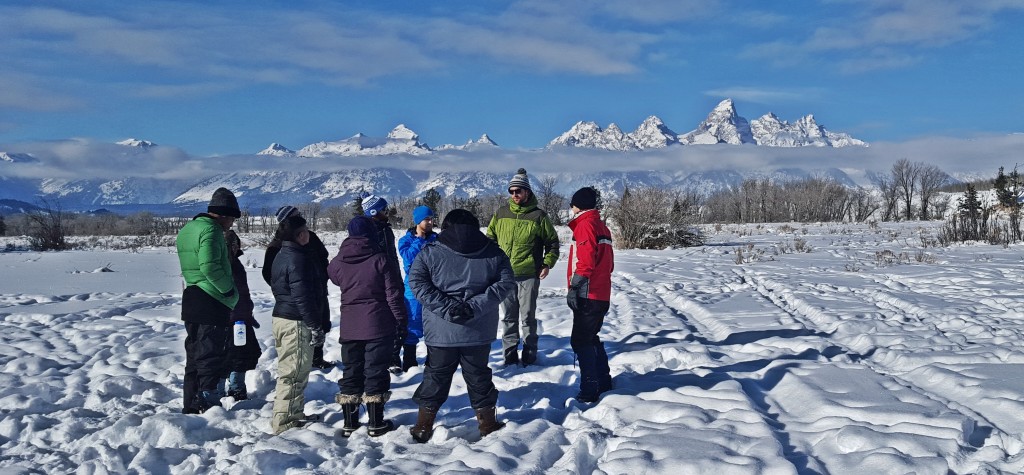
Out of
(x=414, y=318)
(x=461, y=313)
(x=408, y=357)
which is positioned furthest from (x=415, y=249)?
(x=461, y=313)

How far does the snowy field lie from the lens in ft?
13.5

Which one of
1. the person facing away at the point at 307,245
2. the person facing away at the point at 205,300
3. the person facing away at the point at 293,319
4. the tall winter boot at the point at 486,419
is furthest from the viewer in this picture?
the person facing away at the point at 307,245

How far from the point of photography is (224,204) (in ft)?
17.5

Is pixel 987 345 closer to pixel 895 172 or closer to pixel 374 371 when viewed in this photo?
pixel 374 371

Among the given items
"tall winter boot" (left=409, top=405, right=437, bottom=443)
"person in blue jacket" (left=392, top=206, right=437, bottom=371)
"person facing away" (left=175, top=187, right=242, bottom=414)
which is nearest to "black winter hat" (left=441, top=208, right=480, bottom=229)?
"tall winter boot" (left=409, top=405, right=437, bottom=443)

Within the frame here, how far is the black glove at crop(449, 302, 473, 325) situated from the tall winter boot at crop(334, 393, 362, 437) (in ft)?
3.27

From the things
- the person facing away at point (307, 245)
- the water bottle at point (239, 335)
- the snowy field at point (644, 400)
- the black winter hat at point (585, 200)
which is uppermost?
the black winter hat at point (585, 200)

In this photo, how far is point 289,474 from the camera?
409 cm

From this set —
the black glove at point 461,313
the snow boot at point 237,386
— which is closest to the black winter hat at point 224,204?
the snow boot at point 237,386

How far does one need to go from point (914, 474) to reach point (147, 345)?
7.63 meters

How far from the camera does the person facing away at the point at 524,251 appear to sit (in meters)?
6.40

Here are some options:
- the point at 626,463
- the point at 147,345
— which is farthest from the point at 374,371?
the point at 147,345

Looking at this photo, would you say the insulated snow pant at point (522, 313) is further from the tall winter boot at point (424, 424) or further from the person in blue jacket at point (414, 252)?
the tall winter boot at point (424, 424)

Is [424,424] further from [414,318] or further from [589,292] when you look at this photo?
[414,318]
